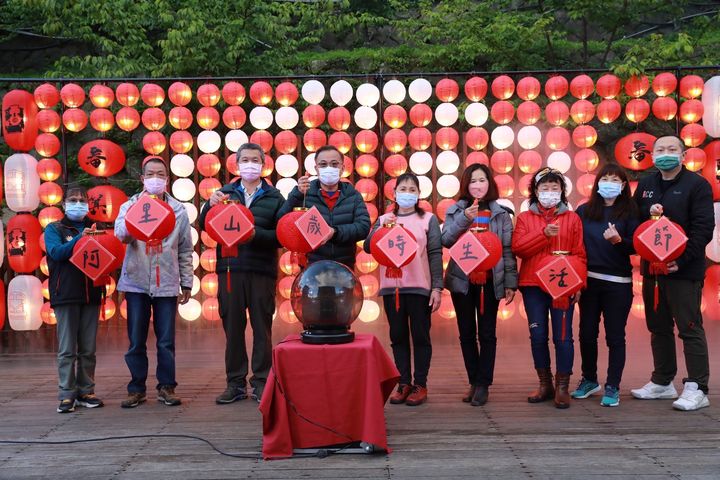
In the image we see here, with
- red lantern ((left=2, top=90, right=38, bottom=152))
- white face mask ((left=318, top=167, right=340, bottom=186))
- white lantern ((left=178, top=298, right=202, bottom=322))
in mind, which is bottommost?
white lantern ((left=178, top=298, right=202, bottom=322))

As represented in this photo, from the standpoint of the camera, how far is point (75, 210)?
501 centimetres

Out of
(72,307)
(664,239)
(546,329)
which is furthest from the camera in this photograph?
(72,307)

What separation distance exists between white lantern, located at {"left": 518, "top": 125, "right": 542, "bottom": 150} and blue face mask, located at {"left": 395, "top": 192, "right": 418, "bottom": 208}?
10.0ft

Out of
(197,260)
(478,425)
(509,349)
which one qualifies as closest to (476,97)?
(509,349)

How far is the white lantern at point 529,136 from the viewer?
7562 millimetres

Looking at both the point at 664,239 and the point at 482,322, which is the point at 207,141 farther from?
the point at 664,239

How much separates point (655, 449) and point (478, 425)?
1.01m

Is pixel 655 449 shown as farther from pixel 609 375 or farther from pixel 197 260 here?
pixel 197 260

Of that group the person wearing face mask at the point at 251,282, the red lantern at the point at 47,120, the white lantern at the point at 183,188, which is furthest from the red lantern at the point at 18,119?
the person wearing face mask at the point at 251,282

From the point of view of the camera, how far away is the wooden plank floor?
136 inches

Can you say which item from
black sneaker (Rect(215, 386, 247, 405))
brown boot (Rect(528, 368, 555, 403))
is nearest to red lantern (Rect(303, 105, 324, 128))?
black sneaker (Rect(215, 386, 247, 405))

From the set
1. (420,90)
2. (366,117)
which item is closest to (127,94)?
(366,117)

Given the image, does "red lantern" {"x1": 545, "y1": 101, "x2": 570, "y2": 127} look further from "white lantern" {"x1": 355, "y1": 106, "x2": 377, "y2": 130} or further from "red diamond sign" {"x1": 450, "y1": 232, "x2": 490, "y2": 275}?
"red diamond sign" {"x1": 450, "y1": 232, "x2": 490, "y2": 275}

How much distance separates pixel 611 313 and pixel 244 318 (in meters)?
2.51
